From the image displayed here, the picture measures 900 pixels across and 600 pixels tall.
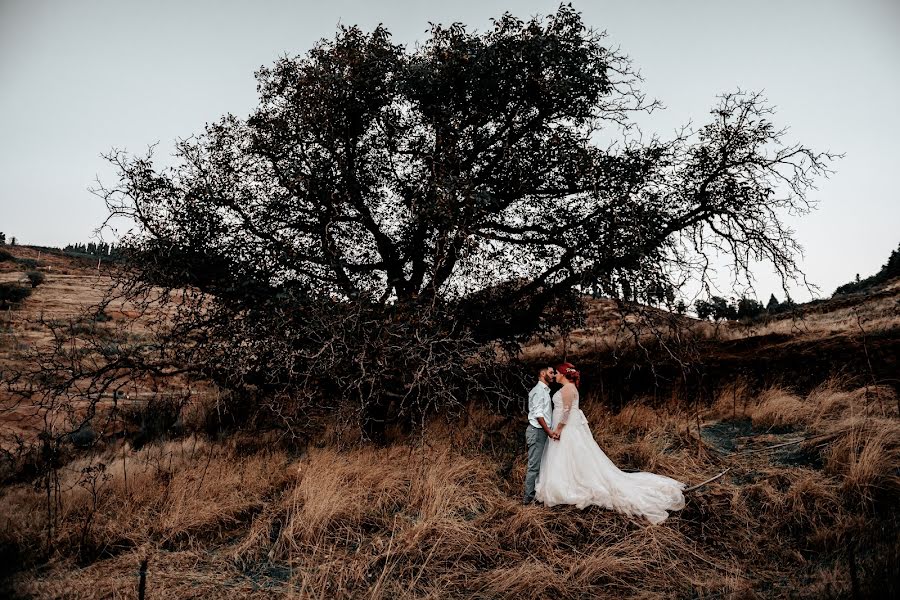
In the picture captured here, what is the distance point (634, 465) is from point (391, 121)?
681 cm

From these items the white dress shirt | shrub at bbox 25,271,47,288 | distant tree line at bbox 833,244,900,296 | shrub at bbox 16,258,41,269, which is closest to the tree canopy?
the white dress shirt

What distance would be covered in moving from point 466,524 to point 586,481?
1574 millimetres

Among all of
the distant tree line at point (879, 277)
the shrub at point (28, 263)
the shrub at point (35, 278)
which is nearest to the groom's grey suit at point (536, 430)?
the distant tree line at point (879, 277)

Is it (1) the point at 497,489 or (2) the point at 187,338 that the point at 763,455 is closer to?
(1) the point at 497,489

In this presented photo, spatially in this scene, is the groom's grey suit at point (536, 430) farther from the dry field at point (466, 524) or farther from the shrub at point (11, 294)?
the shrub at point (11, 294)

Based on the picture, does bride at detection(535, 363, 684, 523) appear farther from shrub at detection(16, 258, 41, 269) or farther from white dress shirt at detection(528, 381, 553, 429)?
shrub at detection(16, 258, 41, 269)

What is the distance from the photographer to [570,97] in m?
7.65

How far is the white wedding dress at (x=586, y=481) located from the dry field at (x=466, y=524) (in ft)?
0.57

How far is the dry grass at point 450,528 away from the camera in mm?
4227

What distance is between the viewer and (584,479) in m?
5.71

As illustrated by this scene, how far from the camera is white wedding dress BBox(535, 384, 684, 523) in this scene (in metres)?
5.38

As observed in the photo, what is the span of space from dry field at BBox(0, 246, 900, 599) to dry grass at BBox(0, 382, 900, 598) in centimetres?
2

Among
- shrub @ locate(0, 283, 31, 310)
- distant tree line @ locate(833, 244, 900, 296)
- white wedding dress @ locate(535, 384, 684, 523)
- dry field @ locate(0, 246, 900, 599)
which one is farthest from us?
shrub @ locate(0, 283, 31, 310)

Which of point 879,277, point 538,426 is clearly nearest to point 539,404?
point 538,426
